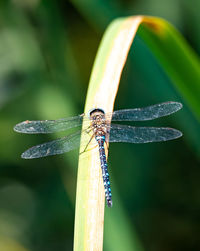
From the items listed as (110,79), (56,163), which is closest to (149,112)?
(110,79)

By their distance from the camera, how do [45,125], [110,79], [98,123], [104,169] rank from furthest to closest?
[45,125]
[98,123]
[110,79]
[104,169]

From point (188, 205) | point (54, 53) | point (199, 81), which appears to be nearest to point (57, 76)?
point (54, 53)

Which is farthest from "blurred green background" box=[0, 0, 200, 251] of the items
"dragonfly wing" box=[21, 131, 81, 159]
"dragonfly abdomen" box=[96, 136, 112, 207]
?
"dragonfly abdomen" box=[96, 136, 112, 207]

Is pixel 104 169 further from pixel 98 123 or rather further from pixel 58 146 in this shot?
pixel 58 146

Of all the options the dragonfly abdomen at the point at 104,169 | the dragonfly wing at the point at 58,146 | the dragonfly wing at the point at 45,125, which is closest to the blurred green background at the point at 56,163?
the dragonfly wing at the point at 45,125

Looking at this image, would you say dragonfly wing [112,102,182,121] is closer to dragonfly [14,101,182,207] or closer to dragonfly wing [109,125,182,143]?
dragonfly [14,101,182,207]

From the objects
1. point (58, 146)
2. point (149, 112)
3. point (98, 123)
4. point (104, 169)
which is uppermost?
point (149, 112)

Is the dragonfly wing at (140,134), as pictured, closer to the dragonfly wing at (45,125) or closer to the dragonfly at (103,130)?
the dragonfly at (103,130)
